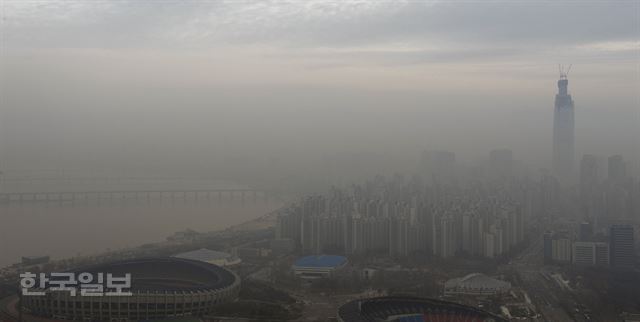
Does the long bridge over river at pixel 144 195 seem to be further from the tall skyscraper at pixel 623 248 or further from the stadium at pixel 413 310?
the stadium at pixel 413 310

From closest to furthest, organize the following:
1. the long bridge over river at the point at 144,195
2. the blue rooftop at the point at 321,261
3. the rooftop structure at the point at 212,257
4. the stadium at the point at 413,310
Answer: the stadium at the point at 413,310
the blue rooftop at the point at 321,261
the rooftop structure at the point at 212,257
the long bridge over river at the point at 144,195

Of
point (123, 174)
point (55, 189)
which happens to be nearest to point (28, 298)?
point (55, 189)

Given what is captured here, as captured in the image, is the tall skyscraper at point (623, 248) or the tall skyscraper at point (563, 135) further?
the tall skyscraper at point (563, 135)

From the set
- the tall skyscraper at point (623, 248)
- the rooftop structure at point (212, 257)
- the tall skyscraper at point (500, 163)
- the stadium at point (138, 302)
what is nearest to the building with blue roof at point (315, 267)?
the rooftop structure at point (212, 257)

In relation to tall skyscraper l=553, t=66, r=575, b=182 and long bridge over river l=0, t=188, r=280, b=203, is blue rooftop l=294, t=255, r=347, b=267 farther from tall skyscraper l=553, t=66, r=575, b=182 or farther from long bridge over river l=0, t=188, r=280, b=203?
tall skyscraper l=553, t=66, r=575, b=182

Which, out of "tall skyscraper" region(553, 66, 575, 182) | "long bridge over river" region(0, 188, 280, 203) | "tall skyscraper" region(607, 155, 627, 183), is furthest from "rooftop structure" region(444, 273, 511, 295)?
"tall skyscraper" region(553, 66, 575, 182)

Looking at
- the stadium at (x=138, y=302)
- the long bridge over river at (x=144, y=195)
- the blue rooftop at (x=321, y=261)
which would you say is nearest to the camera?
the stadium at (x=138, y=302)

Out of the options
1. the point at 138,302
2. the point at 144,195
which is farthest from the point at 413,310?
the point at 144,195
